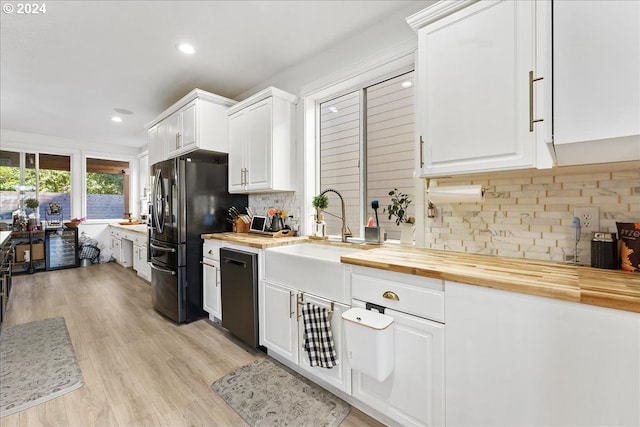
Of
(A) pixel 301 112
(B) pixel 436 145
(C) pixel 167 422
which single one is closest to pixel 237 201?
(A) pixel 301 112

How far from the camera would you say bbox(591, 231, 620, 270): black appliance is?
1.26 m

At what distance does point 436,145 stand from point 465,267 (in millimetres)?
684

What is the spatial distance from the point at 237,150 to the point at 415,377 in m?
2.64

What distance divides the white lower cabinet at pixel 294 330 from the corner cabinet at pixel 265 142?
1.07 m

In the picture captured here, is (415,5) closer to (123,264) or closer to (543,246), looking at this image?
(543,246)

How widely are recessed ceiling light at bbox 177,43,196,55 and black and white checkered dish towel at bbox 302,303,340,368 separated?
2411 mm

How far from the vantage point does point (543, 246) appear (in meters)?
1.48

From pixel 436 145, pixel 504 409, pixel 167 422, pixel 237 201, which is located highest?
pixel 436 145

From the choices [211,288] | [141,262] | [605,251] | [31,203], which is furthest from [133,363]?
[31,203]

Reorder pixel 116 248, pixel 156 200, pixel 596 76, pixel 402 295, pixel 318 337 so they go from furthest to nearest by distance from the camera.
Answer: pixel 116 248 < pixel 156 200 < pixel 318 337 < pixel 402 295 < pixel 596 76

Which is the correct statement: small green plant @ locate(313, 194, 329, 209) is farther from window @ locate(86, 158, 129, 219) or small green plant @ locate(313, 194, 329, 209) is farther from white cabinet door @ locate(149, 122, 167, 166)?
window @ locate(86, 158, 129, 219)

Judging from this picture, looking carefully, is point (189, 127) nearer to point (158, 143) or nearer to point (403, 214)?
point (158, 143)

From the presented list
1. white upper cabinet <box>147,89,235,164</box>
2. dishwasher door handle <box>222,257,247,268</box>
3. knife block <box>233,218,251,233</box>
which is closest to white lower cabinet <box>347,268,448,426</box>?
dishwasher door handle <box>222,257,247,268</box>

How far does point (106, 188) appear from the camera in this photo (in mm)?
6242
